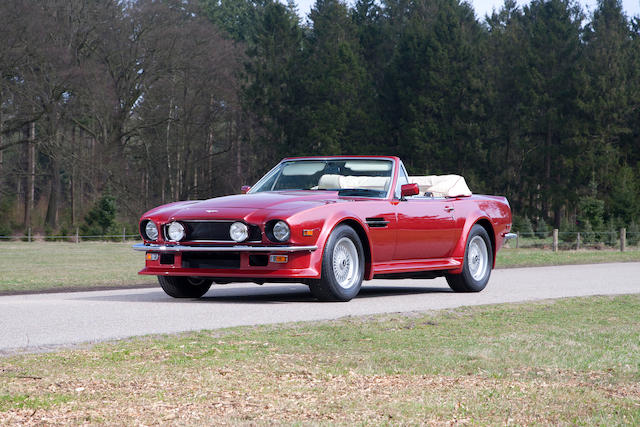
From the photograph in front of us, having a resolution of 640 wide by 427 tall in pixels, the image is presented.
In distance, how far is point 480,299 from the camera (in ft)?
40.4

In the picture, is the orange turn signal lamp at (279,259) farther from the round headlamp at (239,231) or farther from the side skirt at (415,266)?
the side skirt at (415,266)

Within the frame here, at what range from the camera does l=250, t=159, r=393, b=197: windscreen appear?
488 inches

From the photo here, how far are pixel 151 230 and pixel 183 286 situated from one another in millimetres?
1054

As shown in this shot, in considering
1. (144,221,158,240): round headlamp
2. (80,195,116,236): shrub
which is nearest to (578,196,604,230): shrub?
(80,195,116,236): shrub

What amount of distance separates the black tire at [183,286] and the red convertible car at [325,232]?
0.01m

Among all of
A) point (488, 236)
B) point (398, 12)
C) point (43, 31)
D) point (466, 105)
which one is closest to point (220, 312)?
point (488, 236)

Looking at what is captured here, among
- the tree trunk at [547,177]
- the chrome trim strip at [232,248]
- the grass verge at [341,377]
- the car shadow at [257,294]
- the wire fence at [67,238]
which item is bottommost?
the car shadow at [257,294]

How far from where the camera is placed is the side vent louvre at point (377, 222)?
458 inches

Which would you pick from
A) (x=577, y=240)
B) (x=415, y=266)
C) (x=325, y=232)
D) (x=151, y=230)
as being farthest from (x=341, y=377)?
(x=577, y=240)

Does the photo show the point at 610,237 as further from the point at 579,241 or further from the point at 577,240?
the point at 577,240

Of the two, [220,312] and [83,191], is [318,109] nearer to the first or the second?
[83,191]

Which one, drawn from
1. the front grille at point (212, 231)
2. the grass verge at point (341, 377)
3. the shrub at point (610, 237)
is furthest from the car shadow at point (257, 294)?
the shrub at point (610, 237)

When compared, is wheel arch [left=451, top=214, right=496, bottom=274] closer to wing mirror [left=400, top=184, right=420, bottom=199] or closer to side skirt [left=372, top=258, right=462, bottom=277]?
side skirt [left=372, top=258, right=462, bottom=277]

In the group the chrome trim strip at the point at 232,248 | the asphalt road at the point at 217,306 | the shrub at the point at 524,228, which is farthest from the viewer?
the shrub at the point at 524,228
